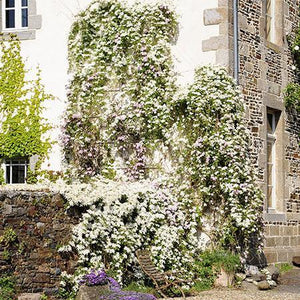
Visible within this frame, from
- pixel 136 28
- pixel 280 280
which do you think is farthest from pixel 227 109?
pixel 280 280

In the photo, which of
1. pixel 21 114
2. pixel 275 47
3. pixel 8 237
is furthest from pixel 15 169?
pixel 275 47

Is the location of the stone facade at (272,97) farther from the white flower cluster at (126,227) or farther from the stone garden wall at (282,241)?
the white flower cluster at (126,227)

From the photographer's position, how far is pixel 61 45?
513 inches

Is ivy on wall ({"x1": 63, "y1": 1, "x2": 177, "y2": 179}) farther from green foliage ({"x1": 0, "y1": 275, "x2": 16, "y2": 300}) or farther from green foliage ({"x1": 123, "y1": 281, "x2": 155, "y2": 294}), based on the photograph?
green foliage ({"x1": 0, "y1": 275, "x2": 16, "y2": 300})

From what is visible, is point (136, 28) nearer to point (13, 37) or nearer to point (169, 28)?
point (169, 28)

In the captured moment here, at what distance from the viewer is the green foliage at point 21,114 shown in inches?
504

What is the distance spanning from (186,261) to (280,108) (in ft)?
13.3

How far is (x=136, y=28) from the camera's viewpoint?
12.5m

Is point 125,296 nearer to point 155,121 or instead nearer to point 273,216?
point 155,121

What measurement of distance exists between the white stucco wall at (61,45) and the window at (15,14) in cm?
37

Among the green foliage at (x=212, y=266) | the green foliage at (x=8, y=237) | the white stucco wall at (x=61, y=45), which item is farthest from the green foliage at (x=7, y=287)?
the white stucco wall at (x=61, y=45)

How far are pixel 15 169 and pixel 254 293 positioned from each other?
489 centimetres

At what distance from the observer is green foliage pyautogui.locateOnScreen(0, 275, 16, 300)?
9234 millimetres

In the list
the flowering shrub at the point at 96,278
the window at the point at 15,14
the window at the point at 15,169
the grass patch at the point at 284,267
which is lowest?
the grass patch at the point at 284,267
